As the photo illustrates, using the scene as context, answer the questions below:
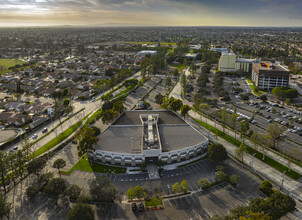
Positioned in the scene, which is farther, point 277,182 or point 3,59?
point 3,59

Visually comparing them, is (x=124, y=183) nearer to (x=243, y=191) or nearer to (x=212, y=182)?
(x=212, y=182)

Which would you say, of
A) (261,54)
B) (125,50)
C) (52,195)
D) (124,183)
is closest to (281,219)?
(124,183)

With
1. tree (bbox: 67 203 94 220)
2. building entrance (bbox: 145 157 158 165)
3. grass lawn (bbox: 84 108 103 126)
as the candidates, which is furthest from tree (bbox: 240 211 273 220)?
grass lawn (bbox: 84 108 103 126)

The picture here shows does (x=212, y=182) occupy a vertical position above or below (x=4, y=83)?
below

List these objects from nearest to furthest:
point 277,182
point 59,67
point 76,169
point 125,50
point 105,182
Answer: point 105,182 < point 277,182 < point 76,169 < point 59,67 < point 125,50

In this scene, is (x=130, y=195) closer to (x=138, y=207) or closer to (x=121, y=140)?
(x=138, y=207)

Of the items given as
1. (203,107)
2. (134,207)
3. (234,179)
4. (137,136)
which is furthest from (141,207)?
(203,107)

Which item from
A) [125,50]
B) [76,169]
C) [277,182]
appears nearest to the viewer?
[277,182]

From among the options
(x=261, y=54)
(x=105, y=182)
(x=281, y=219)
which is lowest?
(x=281, y=219)
